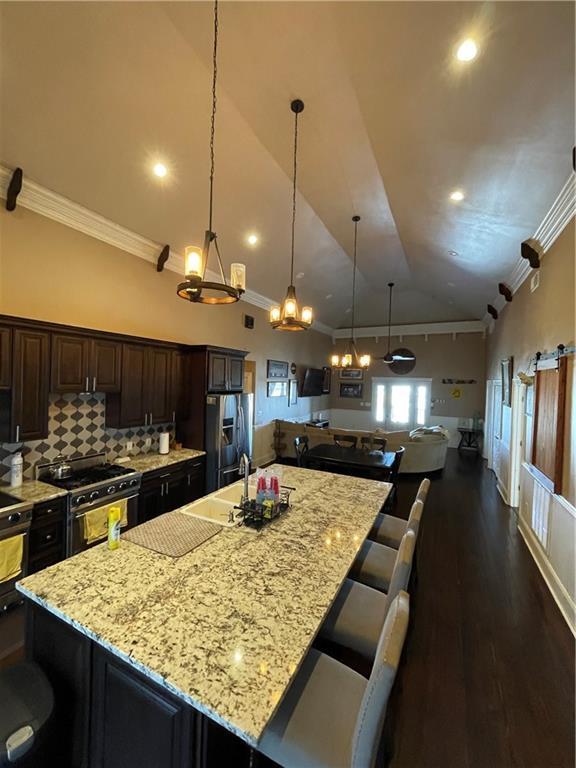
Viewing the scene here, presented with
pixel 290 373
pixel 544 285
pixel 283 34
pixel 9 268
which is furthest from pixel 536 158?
pixel 290 373

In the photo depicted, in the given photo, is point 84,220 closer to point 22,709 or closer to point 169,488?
point 169,488

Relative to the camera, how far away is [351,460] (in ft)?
14.4

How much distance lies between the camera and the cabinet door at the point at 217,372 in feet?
14.0

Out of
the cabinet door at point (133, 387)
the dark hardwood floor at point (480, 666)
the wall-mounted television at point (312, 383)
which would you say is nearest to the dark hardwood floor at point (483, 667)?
the dark hardwood floor at point (480, 666)

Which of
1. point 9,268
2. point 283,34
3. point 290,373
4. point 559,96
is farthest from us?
point 290,373

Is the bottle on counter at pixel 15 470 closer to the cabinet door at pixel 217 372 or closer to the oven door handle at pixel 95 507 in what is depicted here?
the oven door handle at pixel 95 507

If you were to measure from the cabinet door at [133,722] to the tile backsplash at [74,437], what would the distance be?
7.40 ft

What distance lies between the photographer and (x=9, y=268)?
9.22 ft

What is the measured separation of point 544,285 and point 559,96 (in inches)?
84.4

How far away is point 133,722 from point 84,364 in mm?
2752

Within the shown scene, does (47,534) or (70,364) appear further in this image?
(70,364)

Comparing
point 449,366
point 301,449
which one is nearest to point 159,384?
point 301,449

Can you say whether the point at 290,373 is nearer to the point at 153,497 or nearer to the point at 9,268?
the point at 153,497

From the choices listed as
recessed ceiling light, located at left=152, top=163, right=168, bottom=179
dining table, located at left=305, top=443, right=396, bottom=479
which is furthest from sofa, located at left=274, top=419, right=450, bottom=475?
recessed ceiling light, located at left=152, top=163, right=168, bottom=179
